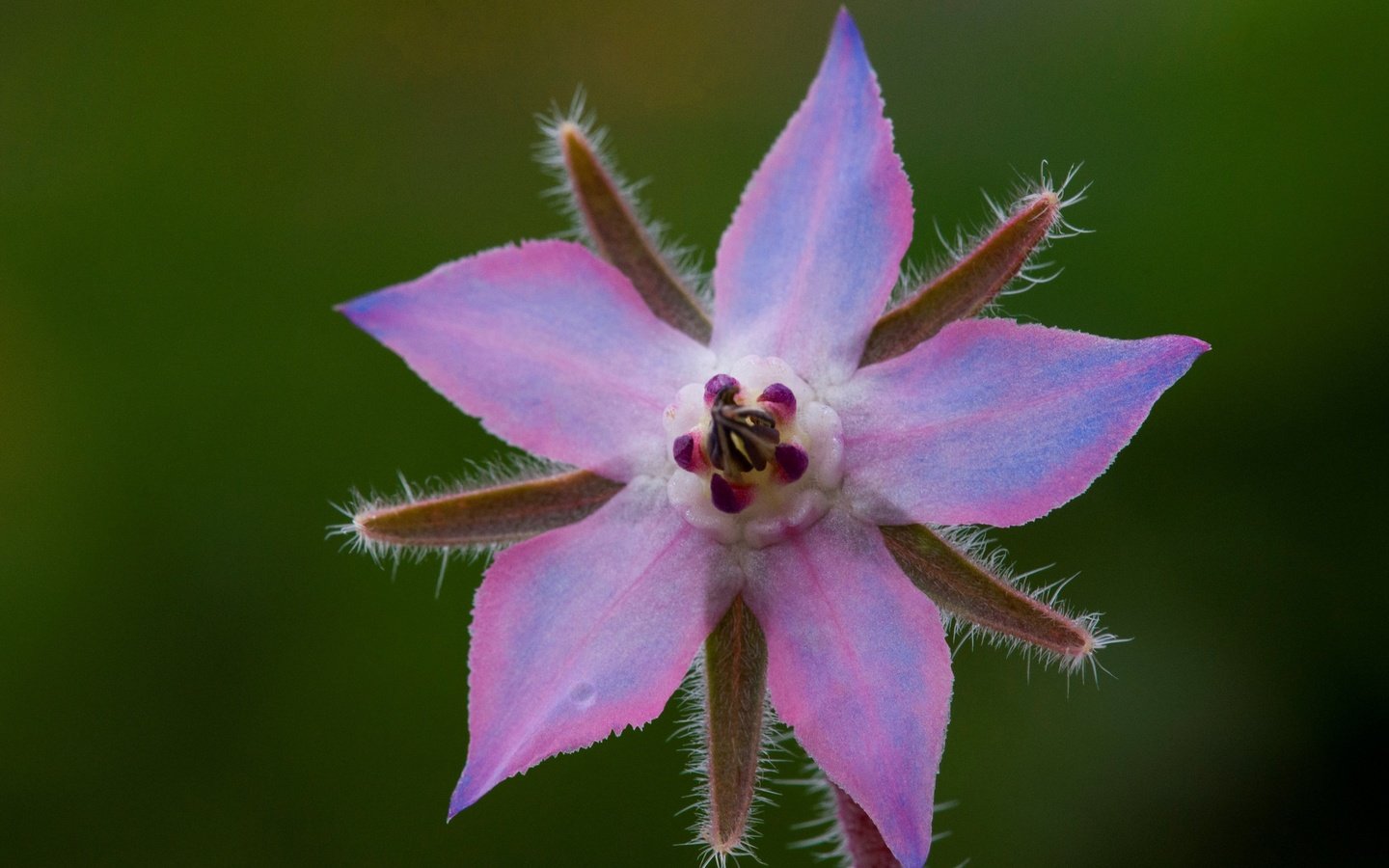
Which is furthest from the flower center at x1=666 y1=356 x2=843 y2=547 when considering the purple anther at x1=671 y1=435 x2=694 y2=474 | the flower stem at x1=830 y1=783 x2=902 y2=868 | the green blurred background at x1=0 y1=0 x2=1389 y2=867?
the green blurred background at x1=0 y1=0 x2=1389 y2=867

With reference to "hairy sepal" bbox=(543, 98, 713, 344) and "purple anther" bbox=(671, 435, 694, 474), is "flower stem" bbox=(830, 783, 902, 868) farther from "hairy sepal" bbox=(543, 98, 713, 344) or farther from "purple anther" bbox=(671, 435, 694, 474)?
"hairy sepal" bbox=(543, 98, 713, 344)

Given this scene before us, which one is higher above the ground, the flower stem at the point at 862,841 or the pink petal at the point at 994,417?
the pink petal at the point at 994,417

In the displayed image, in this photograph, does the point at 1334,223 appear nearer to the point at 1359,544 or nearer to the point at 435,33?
the point at 1359,544

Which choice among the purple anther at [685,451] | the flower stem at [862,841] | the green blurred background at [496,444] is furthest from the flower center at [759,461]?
the green blurred background at [496,444]

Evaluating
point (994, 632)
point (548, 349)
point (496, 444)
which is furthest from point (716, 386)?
point (496, 444)

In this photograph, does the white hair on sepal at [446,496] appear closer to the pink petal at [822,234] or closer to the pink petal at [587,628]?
the pink petal at [587,628]
